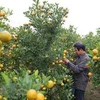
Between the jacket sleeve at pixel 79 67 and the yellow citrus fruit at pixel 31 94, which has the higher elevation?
the jacket sleeve at pixel 79 67

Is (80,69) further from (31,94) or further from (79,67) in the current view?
(31,94)

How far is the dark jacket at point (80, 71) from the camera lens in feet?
17.5

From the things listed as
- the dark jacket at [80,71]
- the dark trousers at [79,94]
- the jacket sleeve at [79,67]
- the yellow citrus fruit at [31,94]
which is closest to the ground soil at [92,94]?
the dark trousers at [79,94]

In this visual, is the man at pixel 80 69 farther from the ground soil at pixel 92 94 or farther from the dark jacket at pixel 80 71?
the ground soil at pixel 92 94

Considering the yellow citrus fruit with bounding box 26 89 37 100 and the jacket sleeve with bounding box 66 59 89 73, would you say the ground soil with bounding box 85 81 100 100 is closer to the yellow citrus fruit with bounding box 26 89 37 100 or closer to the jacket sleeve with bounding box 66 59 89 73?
the jacket sleeve with bounding box 66 59 89 73

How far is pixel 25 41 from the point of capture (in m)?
5.21

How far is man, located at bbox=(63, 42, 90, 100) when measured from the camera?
5320mm

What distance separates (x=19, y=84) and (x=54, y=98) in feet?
11.1

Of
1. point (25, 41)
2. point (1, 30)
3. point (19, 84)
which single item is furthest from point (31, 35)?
point (1, 30)

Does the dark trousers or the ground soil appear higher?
the ground soil

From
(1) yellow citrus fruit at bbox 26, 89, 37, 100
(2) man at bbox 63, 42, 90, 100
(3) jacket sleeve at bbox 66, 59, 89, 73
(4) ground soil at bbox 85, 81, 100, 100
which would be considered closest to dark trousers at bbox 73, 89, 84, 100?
(2) man at bbox 63, 42, 90, 100

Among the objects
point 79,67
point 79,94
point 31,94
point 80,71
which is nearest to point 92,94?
point 79,94

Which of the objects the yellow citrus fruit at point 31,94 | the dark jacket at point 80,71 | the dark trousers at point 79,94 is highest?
the dark jacket at point 80,71

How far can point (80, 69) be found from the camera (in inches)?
210
